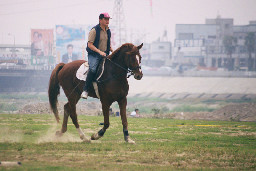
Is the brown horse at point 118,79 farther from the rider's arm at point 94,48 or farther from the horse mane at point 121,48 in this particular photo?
the rider's arm at point 94,48

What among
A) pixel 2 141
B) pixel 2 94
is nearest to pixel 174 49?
pixel 2 94

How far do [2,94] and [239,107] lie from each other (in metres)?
49.9

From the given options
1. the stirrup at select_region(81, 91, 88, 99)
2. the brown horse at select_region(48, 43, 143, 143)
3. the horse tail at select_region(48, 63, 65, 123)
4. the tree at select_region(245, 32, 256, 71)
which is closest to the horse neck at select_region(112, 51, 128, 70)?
the brown horse at select_region(48, 43, 143, 143)

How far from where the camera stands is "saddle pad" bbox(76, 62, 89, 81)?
13.8 m

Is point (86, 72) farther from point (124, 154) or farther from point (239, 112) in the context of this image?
point (239, 112)

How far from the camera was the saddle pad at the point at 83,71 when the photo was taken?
13845 mm

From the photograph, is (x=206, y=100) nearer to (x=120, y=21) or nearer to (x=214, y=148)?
(x=120, y=21)

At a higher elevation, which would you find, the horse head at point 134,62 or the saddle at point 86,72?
the horse head at point 134,62

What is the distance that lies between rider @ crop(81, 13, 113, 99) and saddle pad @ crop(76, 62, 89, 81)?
256 millimetres

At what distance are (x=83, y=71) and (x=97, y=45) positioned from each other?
873 mm

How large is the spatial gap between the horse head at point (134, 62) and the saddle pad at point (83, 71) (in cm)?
144

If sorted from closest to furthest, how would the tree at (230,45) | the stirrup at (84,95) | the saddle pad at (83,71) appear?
the stirrup at (84,95), the saddle pad at (83,71), the tree at (230,45)

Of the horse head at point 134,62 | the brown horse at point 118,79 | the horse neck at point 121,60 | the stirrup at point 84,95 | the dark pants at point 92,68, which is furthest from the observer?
the stirrup at point 84,95

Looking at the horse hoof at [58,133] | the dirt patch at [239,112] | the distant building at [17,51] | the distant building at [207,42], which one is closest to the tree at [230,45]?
the distant building at [207,42]
